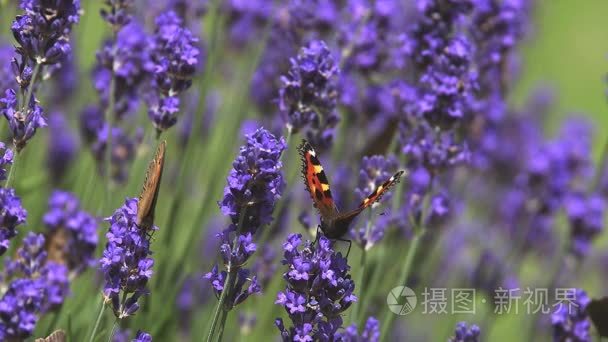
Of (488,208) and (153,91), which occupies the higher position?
(488,208)

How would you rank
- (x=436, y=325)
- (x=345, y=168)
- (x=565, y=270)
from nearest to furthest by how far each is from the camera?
(x=345, y=168)
(x=565, y=270)
(x=436, y=325)

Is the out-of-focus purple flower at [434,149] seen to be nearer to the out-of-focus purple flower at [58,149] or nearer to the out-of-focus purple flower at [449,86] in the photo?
the out-of-focus purple flower at [449,86]

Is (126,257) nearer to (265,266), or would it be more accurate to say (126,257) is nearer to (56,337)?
(56,337)

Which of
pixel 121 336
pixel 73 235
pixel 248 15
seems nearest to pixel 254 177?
pixel 121 336

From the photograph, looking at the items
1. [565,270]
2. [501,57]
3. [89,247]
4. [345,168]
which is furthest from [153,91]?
[565,270]

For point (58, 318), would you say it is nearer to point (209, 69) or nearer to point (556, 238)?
point (209, 69)
